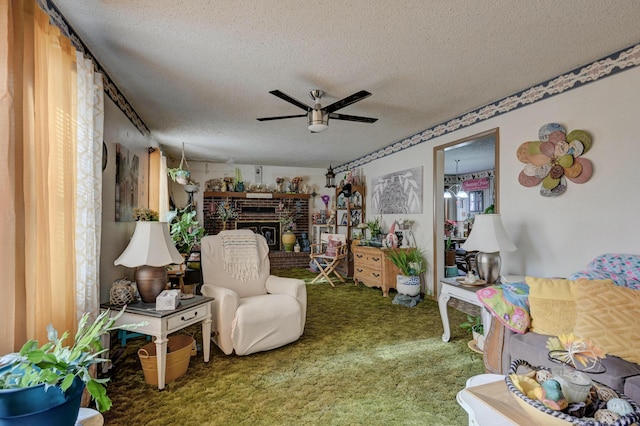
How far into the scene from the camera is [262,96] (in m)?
3.17

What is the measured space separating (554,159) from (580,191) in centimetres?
36

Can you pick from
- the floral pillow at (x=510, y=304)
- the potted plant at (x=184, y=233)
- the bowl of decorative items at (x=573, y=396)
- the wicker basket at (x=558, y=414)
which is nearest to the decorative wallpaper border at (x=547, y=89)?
the floral pillow at (x=510, y=304)

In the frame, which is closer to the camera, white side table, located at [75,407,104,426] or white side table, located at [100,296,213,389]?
white side table, located at [75,407,104,426]

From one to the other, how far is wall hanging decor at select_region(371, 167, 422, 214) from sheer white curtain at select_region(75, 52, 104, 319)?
3.92 metres

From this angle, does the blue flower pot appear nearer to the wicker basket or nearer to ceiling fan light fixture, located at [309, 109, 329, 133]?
the wicker basket

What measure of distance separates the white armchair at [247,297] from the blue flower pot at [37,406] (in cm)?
164

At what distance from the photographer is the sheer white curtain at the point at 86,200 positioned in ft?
6.21

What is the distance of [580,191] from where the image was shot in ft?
8.57

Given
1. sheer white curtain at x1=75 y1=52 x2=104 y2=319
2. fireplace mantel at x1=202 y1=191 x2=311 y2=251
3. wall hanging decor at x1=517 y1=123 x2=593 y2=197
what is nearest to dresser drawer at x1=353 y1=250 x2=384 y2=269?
wall hanging decor at x1=517 y1=123 x2=593 y2=197

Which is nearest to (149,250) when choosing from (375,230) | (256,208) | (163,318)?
(163,318)

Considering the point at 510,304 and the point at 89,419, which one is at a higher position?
the point at 510,304

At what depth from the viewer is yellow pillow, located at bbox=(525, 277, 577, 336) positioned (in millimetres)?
1817

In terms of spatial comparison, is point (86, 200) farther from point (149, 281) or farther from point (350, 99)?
point (350, 99)

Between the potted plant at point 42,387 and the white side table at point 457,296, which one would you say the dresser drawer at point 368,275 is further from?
the potted plant at point 42,387
